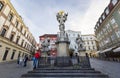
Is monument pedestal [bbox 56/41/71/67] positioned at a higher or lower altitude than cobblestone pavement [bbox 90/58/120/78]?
higher

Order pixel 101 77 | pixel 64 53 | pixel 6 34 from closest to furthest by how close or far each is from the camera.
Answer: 1. pixel 101 77
2. pixel 64 53
3. pixel 6 34

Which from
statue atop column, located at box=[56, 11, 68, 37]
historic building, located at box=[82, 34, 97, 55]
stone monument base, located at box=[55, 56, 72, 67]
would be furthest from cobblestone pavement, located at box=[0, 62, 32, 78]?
historic building, located at box=[82, 34, 97, 55]

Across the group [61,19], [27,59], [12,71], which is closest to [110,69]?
[61,19]

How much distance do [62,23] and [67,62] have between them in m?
4.93

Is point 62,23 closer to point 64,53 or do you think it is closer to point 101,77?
point 64,53

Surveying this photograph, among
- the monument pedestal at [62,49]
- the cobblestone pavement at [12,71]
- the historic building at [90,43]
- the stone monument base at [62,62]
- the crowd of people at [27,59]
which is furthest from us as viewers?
the historic building at [90,43]

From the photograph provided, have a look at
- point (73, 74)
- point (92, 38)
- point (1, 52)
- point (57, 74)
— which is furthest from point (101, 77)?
point (92, 38)

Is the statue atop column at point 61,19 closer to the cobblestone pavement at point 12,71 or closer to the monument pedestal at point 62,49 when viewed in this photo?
the monument pedestal at point 62,49

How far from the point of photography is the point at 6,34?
61.6 feet

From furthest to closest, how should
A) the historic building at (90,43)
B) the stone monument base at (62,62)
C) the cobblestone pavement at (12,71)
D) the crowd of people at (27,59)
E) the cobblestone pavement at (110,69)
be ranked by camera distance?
the historic building at (90,43), the stone monument base at (62,62), the crowd of people at (27,59), the cobblestone pavement at (12,71), the cobblestone pavement at (110,69)

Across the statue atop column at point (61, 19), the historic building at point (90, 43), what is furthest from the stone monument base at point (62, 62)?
the historic building at point (90, 43)

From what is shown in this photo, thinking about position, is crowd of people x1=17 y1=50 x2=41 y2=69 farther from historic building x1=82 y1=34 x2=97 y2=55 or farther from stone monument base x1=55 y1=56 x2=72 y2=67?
historic building x1=82 y1=34 x2=97 y2=55

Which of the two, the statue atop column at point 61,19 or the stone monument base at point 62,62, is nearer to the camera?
the stone monument base at point 62,62

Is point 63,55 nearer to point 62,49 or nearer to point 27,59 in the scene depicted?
point 62,49
